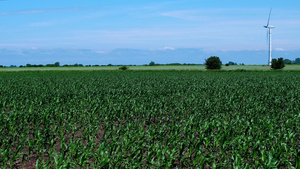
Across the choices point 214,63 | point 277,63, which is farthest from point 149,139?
point 277,63

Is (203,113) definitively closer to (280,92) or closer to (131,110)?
(131,110)

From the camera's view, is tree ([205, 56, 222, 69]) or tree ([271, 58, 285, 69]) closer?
tree ([205, 56, 222, 69])

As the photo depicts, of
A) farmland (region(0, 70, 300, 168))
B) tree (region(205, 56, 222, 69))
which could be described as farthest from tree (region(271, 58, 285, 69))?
farmland (region(0, 70, 300, 168))

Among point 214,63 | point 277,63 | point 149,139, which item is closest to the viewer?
point 149,139

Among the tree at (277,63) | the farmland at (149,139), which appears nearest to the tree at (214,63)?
the tree at (277,63)

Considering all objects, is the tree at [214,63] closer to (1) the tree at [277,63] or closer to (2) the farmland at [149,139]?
(1) the tree at [277,63]

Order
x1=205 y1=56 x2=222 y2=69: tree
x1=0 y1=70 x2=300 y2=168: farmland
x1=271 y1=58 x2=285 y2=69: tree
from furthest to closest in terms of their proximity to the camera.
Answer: x1=271 y1=58 x2=285 y2=69: tree, x1=205 y1=56 x2=222 y2=69: tree, x1=0 y1=70 x2=300 y2=168: farmland

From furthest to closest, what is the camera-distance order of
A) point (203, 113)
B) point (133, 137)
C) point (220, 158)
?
point (203, 113) → point (133, 137) → point (220, 158)

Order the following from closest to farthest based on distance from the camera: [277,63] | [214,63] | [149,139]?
[149,139], [214,63], [277,63]

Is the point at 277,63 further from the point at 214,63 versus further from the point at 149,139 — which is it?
the point at 149,139

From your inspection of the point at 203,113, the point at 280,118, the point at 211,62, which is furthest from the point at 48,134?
the point at 211,62

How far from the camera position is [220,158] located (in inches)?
340

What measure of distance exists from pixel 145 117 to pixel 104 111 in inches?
80.0

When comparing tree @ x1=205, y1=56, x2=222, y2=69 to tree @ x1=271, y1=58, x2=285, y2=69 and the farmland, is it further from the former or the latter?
the farmland
